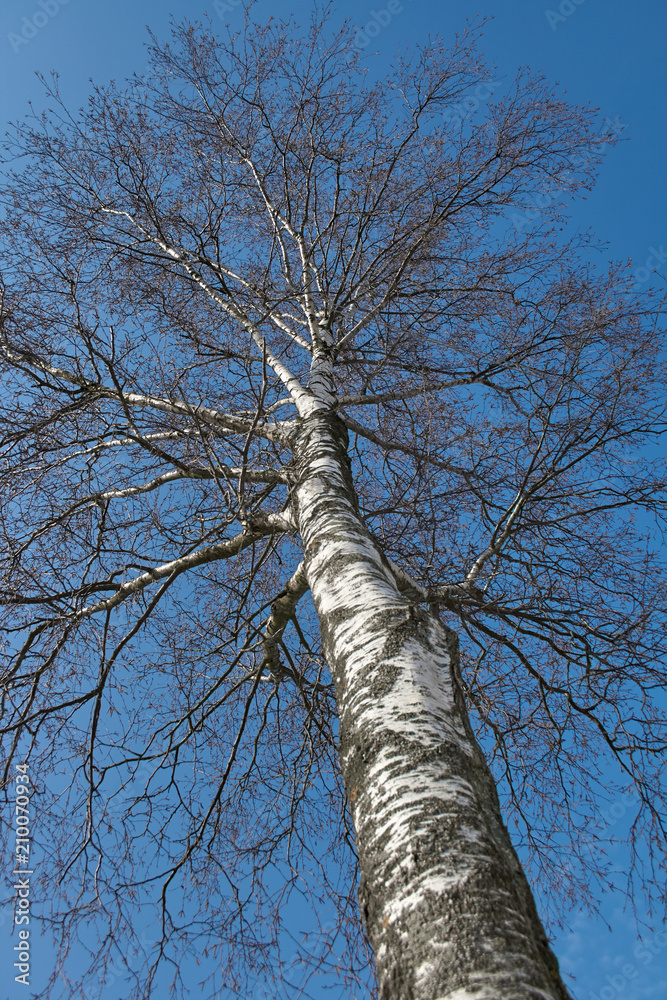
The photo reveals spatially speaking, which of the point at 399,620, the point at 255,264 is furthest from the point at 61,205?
the point at 399,620

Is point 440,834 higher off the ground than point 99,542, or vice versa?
point 99,542

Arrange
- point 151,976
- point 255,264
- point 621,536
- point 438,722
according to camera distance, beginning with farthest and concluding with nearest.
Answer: point 255,264 → point 621,536 → point 151,976 → point 438,722

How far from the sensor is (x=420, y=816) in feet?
4.22

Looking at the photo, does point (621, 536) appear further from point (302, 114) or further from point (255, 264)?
point (302, 114)

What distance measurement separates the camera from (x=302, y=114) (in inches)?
220

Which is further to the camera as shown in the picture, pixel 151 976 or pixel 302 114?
pixel 302 114

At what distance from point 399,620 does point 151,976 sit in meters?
2.40

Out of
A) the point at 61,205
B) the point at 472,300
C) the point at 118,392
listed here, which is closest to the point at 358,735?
the point at 118,392

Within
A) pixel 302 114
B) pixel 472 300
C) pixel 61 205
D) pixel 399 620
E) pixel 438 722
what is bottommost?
pixel 438 722

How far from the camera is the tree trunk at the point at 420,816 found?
1.04 m

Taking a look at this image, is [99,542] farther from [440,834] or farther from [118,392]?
[440,834]

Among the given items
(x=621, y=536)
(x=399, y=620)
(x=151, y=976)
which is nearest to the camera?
(x=399, y=620)

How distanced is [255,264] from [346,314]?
1262mm

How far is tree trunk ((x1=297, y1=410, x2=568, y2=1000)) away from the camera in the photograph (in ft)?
3.40
